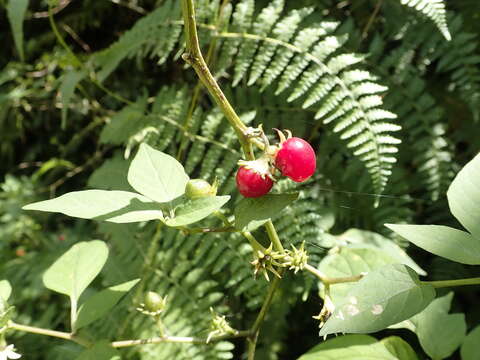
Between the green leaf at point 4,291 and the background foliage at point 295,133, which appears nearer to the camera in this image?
the green leaf at point 4,291

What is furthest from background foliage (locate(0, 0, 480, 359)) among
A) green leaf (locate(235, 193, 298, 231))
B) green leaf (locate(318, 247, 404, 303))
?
green leaf (locate(235, 193, 298, 231))

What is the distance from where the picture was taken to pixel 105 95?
217 cm

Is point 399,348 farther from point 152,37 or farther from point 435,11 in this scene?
point 152,37

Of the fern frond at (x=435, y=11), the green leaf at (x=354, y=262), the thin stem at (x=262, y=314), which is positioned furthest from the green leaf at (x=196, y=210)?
the fern frond at (x=435, y=11)

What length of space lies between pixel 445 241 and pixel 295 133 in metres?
0.86

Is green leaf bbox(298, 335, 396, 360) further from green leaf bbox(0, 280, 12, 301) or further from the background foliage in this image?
green leaf bbox(0, 280, 12, 301)

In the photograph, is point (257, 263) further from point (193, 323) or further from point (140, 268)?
point (140, 268)

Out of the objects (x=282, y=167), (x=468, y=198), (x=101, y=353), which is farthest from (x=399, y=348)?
(x=101, y=353)

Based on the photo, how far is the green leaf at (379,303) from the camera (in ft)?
2.11

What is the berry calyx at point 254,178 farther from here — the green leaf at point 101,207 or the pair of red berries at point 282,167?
the green leaf at point 101,207

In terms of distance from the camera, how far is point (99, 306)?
0.91 metres

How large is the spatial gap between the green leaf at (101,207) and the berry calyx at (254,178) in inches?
5.1

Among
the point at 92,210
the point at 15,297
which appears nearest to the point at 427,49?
the point at 92,210

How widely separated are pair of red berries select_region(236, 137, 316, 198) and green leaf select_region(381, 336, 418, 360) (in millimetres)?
386
